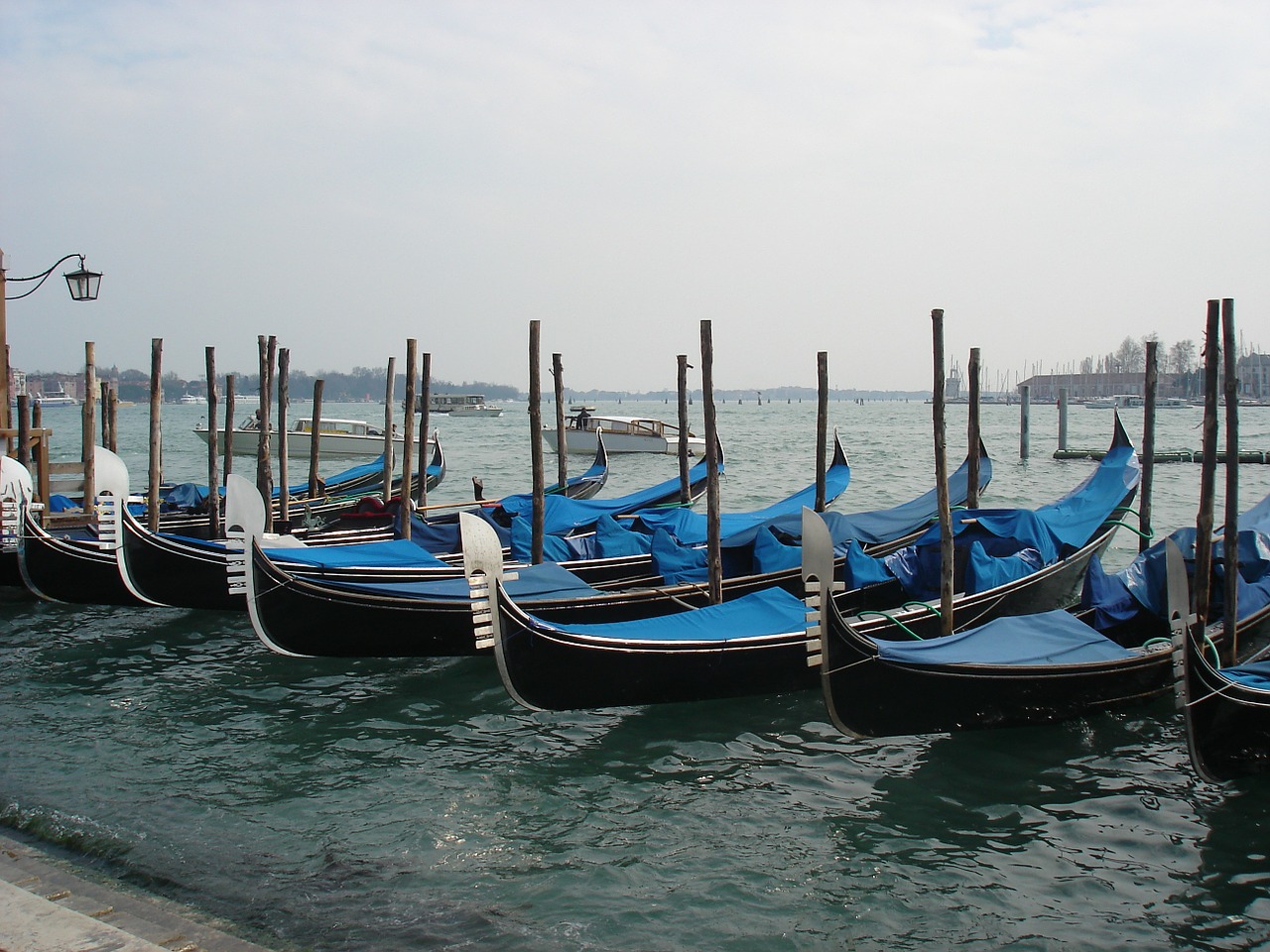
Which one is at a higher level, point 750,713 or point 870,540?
point 870,540

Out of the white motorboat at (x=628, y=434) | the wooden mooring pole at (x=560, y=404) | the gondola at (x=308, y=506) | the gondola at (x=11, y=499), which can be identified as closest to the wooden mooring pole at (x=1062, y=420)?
the white motorboat at (x=628, y=434)

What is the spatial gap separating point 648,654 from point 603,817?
47.2 inches

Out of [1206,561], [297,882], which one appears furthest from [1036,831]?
[297,882]

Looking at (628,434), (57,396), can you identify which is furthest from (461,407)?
(628,434)

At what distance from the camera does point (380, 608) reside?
710 centimetres

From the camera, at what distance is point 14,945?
289 cm

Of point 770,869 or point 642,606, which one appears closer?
point 770,869

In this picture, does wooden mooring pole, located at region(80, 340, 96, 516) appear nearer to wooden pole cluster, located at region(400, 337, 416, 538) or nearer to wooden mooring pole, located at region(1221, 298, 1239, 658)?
wooden pole cluster, located at region(400, 337, 416, 538)

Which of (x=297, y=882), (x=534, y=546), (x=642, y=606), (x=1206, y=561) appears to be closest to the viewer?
(x=297, y=882)

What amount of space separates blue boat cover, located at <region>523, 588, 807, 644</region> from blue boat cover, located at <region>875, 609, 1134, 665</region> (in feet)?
2.50

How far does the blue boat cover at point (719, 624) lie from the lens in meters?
6.08

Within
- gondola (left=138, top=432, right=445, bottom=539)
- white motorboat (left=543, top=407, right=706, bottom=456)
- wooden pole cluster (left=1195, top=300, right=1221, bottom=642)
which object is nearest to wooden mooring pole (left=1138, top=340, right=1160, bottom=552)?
wooden pole cluster (left=1195, top=300, right=1221, bottom=642)

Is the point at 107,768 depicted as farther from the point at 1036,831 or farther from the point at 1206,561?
the point at 1206,561

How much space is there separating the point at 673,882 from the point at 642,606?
338cm
